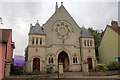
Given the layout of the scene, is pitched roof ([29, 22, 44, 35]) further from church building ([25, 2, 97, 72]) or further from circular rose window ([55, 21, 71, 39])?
circular rose window ([55, 21, 71, 39])

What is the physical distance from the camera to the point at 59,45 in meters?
23.2

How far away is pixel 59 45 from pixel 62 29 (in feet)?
13.5

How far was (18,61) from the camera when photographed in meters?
16.8

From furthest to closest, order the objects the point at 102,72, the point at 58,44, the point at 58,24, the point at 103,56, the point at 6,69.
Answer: the point at 103,56
the point at 58,24
the point at 58,44
the point at 102,72
the point at 6,69

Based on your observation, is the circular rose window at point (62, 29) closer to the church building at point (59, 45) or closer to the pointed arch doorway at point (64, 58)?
the church building at point (59, 45)

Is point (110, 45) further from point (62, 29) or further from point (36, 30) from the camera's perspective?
point (36, 30)

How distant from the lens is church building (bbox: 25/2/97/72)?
70.0 feet

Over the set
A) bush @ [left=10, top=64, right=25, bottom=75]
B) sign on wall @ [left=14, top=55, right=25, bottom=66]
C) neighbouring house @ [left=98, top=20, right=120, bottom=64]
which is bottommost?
bush @ [left=10, top=64, right=25, bottom=75]

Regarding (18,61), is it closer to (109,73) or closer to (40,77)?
(40,77)

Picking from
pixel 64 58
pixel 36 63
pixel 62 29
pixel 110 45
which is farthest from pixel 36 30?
pixel 110 45

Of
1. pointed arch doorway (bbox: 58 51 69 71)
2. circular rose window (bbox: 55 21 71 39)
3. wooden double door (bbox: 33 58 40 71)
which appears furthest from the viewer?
pointed arch doorway (bbox: 58 51 69 71)

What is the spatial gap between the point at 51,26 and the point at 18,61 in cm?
1083

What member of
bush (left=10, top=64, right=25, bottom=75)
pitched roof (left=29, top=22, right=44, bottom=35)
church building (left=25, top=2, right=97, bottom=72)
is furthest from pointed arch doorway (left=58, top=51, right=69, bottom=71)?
bush (left=10, top=64, right=25, bottom=75)

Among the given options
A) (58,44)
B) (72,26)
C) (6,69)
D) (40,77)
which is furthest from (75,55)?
(6,69)
